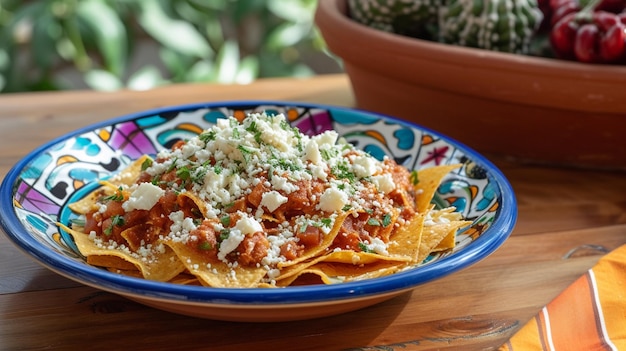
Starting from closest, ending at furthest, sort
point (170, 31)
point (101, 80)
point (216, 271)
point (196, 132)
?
point (216, 271) → point (196, 132) → point (101, 80) → point (170, 31)

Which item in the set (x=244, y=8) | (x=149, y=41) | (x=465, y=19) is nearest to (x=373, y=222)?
(x=465, y=19)

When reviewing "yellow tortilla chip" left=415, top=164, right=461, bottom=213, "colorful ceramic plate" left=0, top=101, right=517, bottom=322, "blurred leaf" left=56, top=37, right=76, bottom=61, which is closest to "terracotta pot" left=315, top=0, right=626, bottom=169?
"colorful ceramic plate" left=0, top=101, right=517, bottom=322

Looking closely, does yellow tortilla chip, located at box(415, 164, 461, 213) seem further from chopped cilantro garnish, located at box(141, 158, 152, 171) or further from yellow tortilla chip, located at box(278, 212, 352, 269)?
chopped cilantro garnish, located at box(141, 158, 152, 171)

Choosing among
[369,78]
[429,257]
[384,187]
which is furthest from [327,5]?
[429,257]

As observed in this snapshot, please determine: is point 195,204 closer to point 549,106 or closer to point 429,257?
point 429,257

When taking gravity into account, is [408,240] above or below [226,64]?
above

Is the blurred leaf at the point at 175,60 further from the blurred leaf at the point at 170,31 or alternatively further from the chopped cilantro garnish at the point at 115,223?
the chopped cilantro garnish at the point at 115,223

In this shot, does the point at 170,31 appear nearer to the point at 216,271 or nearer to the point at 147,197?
the point at 147,197

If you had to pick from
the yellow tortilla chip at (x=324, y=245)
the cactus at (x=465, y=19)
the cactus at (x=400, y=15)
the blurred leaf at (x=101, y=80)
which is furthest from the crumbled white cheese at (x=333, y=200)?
the blurred leaf at (x=101, y=80)
